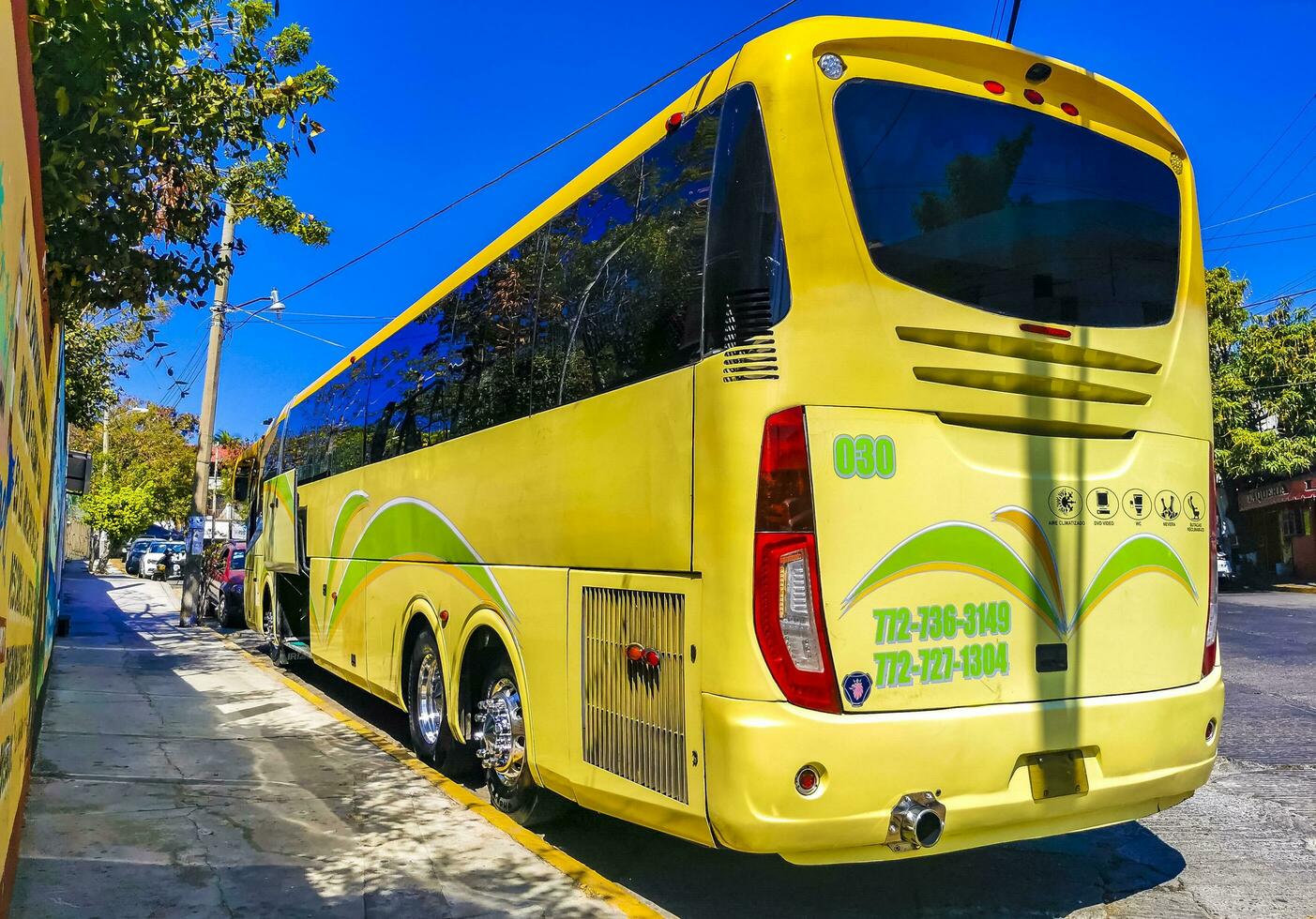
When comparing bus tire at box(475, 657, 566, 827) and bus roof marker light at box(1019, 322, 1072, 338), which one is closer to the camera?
bus roof marker light at box(1019, 322, 1072, 338)

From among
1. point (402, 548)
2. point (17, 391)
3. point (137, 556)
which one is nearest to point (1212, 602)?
point (17, 391)

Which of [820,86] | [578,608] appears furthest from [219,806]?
[820,86]

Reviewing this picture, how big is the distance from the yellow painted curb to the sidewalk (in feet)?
0.27

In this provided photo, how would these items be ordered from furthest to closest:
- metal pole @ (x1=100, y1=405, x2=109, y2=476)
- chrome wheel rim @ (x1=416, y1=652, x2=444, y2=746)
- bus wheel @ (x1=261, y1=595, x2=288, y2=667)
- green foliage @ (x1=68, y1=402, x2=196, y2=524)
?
green foliage @ (x1=68, y1=402, x2=196, y2=524) → metal pole @ (x1=100, y1=405, x2=109, y2=476) → bus wheel @ (x1=261, y1=595, x2=288, y2=667) → chrome wheel rim @ (x1=416, y1=652, x2=444, y2=746)

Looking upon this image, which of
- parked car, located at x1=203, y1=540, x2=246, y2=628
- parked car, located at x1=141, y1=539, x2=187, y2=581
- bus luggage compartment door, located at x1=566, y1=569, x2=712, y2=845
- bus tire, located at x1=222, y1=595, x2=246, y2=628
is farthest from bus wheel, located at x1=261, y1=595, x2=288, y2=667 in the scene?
parked car, located at x1=141, y1=539, x2=187, y2=581

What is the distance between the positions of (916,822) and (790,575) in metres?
1.01

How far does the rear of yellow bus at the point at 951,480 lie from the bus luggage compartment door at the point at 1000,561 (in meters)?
0.01

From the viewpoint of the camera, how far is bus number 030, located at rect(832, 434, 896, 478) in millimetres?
3742

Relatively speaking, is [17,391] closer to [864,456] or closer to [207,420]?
[864,456]

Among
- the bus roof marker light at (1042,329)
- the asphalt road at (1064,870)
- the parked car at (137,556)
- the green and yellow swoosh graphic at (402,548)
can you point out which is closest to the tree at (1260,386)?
the asphalt road at (1064,870)

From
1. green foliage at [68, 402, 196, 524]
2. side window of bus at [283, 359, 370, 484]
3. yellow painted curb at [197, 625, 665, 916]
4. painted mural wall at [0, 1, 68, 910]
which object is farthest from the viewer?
green foliage at [68, 402, 196, 524]

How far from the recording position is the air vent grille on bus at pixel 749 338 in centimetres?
374

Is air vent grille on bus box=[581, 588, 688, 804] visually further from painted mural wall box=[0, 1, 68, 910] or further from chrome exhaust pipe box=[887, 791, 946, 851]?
painted mural wall box=[0, 1, 68, 910]

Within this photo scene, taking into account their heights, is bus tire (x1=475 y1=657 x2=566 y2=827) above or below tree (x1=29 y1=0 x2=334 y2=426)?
below
